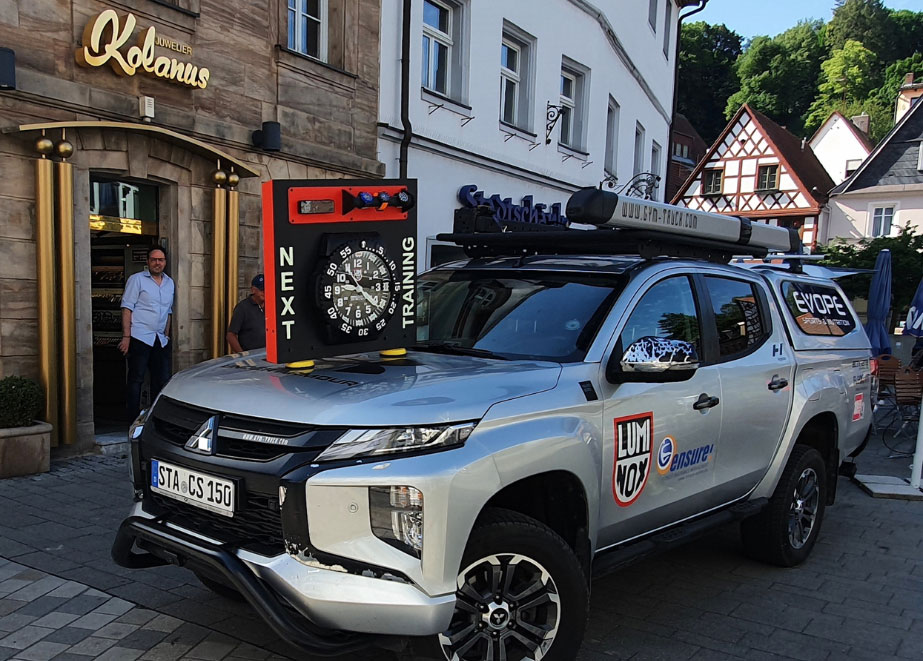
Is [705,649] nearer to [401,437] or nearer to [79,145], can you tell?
[401,437]

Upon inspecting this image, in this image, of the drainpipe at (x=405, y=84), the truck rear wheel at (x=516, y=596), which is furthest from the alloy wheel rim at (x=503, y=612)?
the drainpipe at (x=405, y=84)

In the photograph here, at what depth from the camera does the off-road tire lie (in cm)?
267

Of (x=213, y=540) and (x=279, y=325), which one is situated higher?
(x=279, y=325)

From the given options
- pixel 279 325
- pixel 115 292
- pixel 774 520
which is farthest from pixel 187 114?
pixel 774 520

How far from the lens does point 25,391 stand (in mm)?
5906

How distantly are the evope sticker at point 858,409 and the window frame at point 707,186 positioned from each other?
130 feet

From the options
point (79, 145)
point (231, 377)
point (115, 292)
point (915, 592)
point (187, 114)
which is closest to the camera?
point (231, 377)

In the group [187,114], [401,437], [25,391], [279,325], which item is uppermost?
[187,114]

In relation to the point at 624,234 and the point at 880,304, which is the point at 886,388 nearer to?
the point at 880,304

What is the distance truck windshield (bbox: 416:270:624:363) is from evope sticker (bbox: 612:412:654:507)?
39 cm

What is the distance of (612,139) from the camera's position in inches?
698

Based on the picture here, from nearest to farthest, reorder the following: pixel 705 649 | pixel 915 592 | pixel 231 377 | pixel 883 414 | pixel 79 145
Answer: pixel 231 377 < pixel 705 649 < pixel 915 592 < pixel 79 145 < pixel 883 414

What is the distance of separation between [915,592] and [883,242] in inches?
708

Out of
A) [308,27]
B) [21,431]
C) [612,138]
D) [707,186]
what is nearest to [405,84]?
[308,27]
